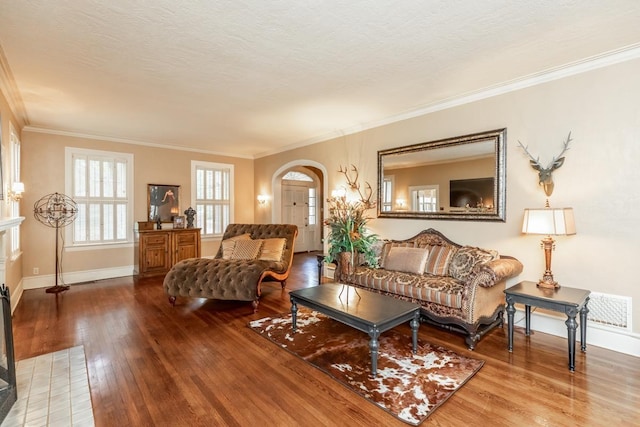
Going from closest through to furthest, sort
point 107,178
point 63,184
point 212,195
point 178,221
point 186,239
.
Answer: point 63,184, point 107,178, point 186,239, point 178,221, point 212,195

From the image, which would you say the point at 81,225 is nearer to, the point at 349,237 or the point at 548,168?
the point at 349,237

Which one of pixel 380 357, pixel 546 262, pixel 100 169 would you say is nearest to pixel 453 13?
pixel 546 262

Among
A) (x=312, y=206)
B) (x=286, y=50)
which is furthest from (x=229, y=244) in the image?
(x=312, y=206)

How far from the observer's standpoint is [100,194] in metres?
5.89

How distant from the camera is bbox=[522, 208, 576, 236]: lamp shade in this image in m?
2.81

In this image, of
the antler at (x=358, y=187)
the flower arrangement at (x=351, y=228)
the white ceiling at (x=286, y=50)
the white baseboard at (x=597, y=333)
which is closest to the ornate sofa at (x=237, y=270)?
the flower arrangement at (x=351, y=228)

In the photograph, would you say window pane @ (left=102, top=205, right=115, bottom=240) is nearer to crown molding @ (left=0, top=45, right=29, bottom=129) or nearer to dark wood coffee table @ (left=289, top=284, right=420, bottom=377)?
crown molding @ (left=0, top=45, right=29, bottom=129)

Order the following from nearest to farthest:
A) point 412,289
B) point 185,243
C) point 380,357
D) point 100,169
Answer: point 380,357, point 412,289, point 100,169, point 185,243

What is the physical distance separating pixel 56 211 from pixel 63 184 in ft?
1.65

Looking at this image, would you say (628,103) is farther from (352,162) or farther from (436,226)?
(352,162)

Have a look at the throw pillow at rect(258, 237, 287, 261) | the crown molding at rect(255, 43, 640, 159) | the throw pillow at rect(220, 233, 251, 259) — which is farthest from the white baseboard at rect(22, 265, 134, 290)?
the crown molding at rect(255, 43, 640, 159)

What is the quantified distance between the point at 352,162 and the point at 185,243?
12.7ft

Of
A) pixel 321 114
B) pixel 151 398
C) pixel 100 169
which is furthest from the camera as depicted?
pixel 100 169

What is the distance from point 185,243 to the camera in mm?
6363
